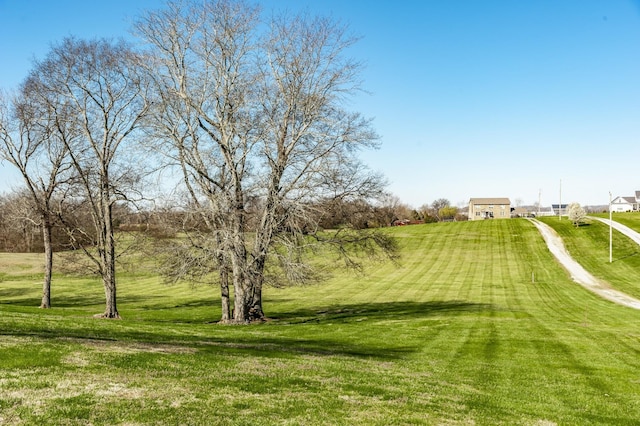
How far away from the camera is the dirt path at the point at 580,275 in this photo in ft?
128

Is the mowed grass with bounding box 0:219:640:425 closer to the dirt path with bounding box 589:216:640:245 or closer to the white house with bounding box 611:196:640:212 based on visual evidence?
the dirt path with bounding box 589:216:640:245

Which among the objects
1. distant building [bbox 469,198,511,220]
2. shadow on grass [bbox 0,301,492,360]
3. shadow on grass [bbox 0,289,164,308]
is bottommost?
shadow on grass [bbox 0,289,164,308]

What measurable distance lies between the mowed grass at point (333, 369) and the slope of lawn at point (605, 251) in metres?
19.5

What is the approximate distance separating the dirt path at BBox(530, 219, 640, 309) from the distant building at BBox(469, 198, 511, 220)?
51.0m

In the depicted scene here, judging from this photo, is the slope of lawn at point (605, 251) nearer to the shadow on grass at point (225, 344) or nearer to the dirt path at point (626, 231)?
the dirt path at point (626, 231)

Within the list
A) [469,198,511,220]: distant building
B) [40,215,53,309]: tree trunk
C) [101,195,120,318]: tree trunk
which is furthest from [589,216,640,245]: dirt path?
[40,215,53,309]: tree trunk

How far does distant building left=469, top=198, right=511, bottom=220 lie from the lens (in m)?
134

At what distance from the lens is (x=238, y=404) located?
27.8 feet

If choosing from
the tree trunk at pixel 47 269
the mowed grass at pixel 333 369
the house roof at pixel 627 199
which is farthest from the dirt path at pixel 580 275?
the house roof at pixel 627 199

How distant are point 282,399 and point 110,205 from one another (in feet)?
62.2

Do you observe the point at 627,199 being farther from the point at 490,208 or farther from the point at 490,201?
the point at 490,208

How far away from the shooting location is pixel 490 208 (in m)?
134

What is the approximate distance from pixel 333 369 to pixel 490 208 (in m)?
130

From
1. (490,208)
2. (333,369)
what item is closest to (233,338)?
(333,369)
